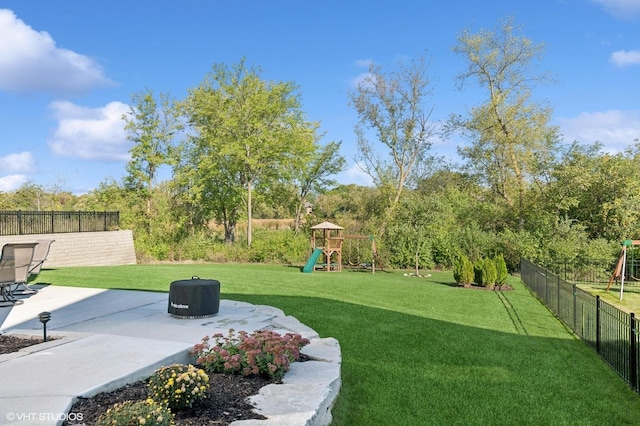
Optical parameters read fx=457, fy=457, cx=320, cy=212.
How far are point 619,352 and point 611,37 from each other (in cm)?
1325

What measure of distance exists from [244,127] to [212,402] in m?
22.3

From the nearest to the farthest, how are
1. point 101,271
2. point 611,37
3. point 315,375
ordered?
point 315,375, point 101,271, point 611,37

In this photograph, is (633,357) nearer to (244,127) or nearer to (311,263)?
(311,263)

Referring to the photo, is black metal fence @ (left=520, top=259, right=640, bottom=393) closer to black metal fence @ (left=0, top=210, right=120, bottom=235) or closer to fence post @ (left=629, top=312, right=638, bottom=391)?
fence post @ (left=629, top=312, right=638, bottom=391)

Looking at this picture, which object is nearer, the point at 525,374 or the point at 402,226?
the point at 525,374

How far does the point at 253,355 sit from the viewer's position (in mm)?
3795

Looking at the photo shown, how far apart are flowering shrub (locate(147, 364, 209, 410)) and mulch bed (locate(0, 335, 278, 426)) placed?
0.08 meters

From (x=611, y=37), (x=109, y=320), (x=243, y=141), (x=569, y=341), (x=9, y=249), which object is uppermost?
(x=611, y=37)

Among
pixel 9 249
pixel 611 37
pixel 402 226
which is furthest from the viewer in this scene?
pixel 402 226

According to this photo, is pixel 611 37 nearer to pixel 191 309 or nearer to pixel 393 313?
pixel 393 313

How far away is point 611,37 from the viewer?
14750mm

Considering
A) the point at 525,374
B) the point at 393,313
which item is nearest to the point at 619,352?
the point at 525,374

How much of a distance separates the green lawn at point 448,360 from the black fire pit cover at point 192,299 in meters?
1.48

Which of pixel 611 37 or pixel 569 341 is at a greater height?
pixel 611 37
